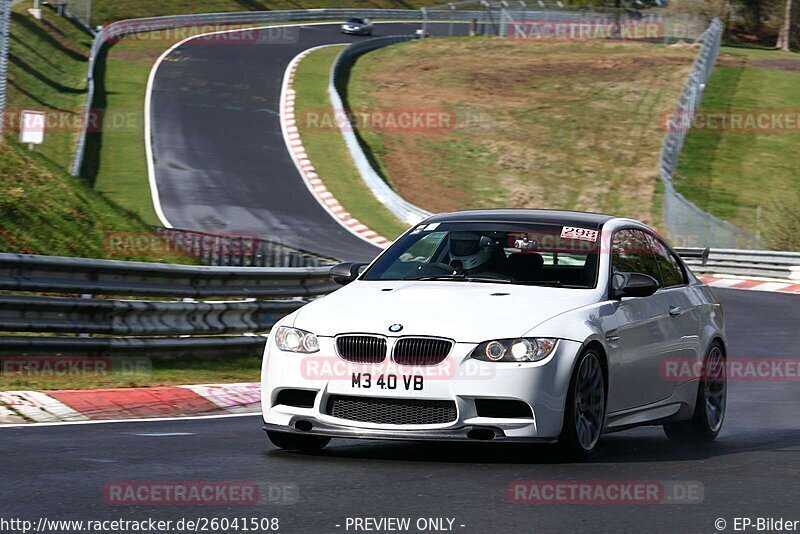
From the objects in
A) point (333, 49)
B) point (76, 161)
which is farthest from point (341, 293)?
point (333, 49)

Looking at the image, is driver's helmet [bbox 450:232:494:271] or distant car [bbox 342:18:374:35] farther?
distant car [bbox 342:18:374:35]

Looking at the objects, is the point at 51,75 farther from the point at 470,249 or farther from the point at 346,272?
the point at 470,249

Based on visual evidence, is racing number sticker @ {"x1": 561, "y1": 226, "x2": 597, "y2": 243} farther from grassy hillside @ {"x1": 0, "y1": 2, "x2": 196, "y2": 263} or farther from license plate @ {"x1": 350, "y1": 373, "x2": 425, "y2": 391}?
grassy hillside @ {"x1": 0, "y1": 2, "x2": 196, "y2": 263}

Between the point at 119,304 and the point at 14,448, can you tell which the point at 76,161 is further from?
the point at 14,448

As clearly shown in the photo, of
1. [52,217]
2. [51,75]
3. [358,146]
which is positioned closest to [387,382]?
[52,217]

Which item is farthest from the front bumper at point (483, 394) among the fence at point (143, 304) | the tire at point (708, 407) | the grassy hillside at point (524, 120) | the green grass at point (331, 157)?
the grassy hillside at point (524, 120)

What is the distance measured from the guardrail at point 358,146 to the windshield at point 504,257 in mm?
24187

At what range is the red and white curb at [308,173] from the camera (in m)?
33.8

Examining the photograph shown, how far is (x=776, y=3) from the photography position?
85.6m

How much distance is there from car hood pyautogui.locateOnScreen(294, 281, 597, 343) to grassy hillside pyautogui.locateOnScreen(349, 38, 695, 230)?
29455 mm

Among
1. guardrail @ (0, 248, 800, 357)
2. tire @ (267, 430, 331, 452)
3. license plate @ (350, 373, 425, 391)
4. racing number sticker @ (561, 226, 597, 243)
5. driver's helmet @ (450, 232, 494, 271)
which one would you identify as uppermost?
racing number sticker @ (561, 226, 597, 243)

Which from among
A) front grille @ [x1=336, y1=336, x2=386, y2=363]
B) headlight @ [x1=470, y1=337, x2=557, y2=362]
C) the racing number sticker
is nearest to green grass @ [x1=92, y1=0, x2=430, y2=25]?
the racing number sticker

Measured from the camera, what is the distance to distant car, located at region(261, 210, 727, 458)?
24.7ft

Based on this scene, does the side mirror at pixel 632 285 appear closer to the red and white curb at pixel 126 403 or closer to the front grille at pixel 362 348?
the front grille at pixel 362 348
